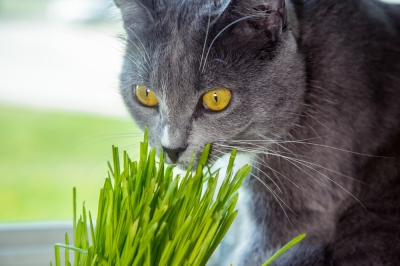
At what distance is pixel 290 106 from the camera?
0.90 metres

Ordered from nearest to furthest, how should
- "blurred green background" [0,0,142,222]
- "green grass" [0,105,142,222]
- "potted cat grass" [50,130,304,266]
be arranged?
"potted cat grass" [50,130,304,266] → "blurred green background" [0,0,142,222] → "green grass" [0,105,142,222]

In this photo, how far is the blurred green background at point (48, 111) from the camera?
1309 millimetres

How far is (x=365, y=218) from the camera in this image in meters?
0.91

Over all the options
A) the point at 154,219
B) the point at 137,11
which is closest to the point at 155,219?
the point at 154,219

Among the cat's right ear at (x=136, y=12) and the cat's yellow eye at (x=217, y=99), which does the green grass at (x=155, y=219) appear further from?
the cat's right ear at (x=136, y=12)

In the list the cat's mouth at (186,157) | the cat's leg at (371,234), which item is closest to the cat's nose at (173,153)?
the cat's mouth at (186,157)

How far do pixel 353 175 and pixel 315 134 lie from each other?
0.11 metres

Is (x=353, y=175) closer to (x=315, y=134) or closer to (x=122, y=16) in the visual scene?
(x=315, y=134)

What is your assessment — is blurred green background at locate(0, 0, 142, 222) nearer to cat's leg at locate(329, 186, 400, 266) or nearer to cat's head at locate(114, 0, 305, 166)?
cat's head at locate(114, 0, 305, 166)

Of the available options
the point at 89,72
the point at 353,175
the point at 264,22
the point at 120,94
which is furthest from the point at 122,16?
the point at 353,175

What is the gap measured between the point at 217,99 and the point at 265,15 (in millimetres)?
167

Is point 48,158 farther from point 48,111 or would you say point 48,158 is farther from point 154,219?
point 154,219

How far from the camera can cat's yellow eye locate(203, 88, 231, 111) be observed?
83 centimetres

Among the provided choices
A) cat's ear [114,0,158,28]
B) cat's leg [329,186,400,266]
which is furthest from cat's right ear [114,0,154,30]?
cat's leg [329,186,400,266]
